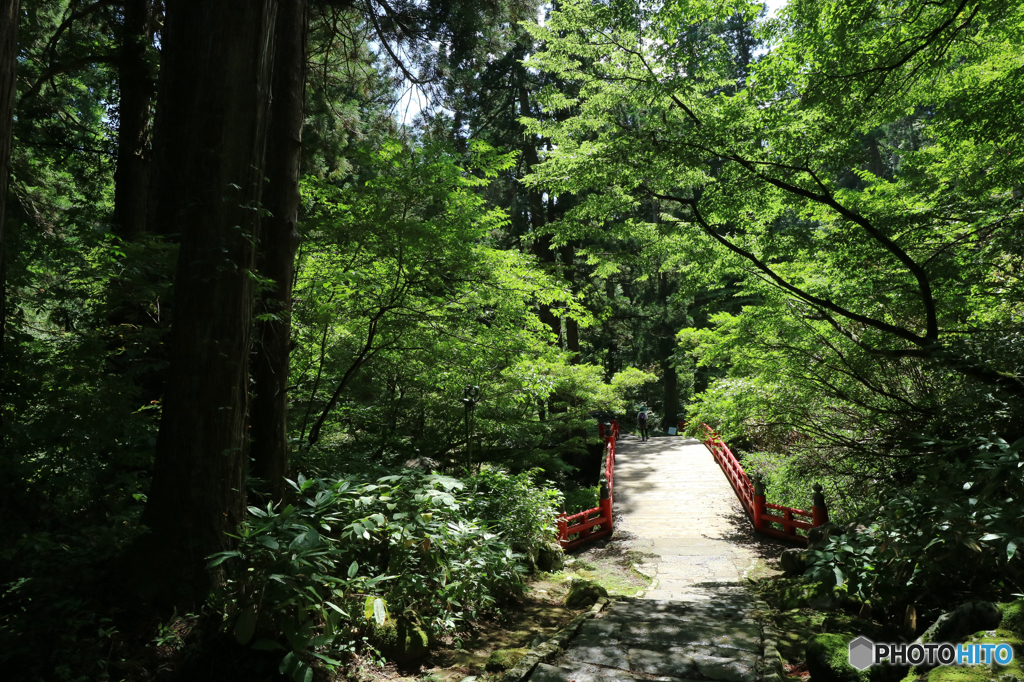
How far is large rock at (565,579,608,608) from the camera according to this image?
6414mm

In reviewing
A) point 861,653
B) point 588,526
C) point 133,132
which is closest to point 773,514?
point 588,526

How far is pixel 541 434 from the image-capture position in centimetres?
1172

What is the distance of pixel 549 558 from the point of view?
25.9ft

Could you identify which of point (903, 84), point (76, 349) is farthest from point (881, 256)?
point (76, 349)

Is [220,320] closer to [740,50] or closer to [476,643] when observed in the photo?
[476,643]

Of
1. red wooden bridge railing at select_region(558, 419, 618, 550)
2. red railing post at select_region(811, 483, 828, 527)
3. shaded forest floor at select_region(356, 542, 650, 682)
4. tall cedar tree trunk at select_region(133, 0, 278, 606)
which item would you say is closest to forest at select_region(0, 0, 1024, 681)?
tall cedar tree trunk at select_region(133, 0, 278, 606)

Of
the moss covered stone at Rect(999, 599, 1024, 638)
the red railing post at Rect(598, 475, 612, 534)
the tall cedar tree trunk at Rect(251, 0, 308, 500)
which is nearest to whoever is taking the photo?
the moss covered stone at Rect(999, 599, 1024, 638)

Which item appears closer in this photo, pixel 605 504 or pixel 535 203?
pixel 605 504

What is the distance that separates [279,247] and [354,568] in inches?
139

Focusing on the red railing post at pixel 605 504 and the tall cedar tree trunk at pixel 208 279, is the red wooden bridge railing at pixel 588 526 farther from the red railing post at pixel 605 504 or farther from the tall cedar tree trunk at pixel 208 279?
the tall cedar tree trunk at pixel 208 279

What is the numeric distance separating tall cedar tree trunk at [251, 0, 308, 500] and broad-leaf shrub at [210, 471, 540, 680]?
66 cm

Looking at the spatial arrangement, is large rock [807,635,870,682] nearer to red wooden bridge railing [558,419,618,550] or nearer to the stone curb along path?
the stone curb along path

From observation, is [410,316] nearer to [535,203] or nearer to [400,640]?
[400,640]

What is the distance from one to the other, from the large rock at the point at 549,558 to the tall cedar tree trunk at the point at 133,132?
6806 millimetres
